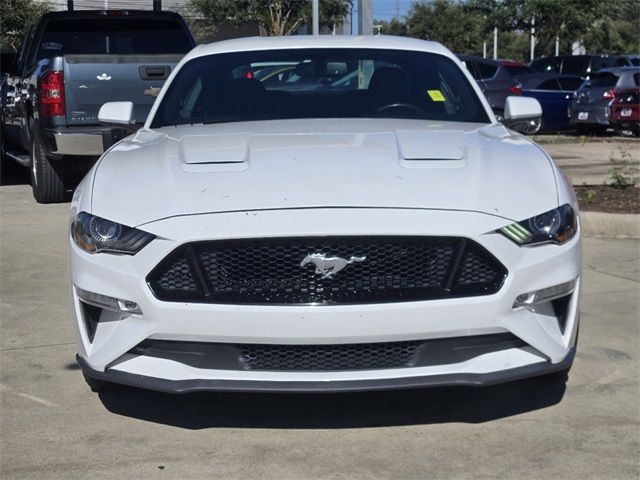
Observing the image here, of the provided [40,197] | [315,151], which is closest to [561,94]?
[40,197]

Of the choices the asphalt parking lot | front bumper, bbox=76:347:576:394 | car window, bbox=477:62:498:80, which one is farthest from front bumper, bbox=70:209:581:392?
car window, bbox=477:62:498:80

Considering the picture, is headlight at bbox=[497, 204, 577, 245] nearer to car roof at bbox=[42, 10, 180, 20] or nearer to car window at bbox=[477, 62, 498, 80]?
car roof at bbox=[42, 10, 180, 20]

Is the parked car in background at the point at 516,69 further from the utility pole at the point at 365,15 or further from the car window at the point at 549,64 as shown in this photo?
the utility pole at the point at 365,15

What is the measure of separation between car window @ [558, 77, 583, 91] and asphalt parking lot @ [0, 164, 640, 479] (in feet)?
56.7

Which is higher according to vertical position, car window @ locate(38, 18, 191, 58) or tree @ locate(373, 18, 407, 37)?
car window @ locate(38, 18, 191, 58)

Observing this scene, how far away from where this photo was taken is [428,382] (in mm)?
3807

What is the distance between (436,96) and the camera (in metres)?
5.64

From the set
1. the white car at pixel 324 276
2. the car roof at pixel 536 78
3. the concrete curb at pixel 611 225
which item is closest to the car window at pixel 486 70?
the car roof at pixel 536 78

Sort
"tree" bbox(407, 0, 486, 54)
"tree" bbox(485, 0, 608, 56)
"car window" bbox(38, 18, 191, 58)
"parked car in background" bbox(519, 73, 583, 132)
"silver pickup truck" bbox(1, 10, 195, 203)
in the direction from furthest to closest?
"tree" bbox(407, 0, 486, 54) < "tree" bbox(485, 0, 608, 56) < "parked car in background" bbox(519, 73, 583, 132) < "car window" bbox(38, 18, 191, 58) < "silver pickup truck" bbox(1, 10, 195, 203)

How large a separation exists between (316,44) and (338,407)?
233 cm

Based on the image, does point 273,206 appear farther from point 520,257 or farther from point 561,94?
point 561,94

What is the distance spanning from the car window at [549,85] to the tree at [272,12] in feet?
56.4

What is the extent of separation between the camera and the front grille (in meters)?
3.80

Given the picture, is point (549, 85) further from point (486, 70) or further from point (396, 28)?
point (396, 28)
